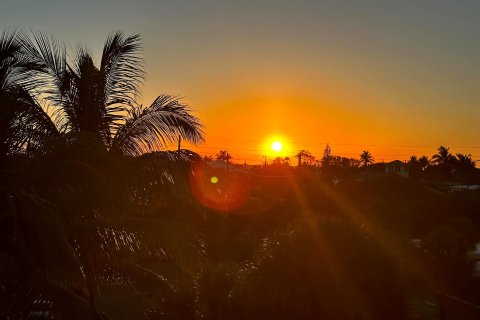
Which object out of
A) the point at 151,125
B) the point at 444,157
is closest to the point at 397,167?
the point at 444,157

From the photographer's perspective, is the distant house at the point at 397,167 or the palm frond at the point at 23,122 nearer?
the palm frond at the point at 23,122

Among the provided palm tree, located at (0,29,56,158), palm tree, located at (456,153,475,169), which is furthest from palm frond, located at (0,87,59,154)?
palm tree, located at (456,153,475,169)

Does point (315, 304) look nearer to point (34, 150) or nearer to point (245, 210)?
point (34, 150)

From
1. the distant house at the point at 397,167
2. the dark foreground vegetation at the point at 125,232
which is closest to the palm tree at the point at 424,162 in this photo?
the distant house at the point at 397,167

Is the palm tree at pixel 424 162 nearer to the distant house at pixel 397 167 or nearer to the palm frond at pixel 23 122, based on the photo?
the distant house at pixel 397 167

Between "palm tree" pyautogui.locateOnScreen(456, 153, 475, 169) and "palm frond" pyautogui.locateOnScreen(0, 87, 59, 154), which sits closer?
"palm frond" pyautogui.locateOnScreen(0, 87, 59, 154)

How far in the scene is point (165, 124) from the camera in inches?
357

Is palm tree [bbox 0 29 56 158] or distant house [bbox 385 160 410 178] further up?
distant house [bbox 385 160 410 178]

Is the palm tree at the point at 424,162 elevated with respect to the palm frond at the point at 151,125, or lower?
elevated

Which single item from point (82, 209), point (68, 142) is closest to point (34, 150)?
point (68, 142)

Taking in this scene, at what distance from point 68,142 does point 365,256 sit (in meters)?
5.74

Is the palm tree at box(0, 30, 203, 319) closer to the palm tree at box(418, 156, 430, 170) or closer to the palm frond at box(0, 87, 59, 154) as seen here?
the palm frond at box(0, 87, 59, 154)

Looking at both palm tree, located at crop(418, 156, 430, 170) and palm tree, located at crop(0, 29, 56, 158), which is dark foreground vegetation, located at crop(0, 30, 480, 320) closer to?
palm tree, located at crop(0, 29, 56, 158)

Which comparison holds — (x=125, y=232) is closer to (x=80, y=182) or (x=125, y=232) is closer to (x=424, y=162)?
(x=80, y=182)
